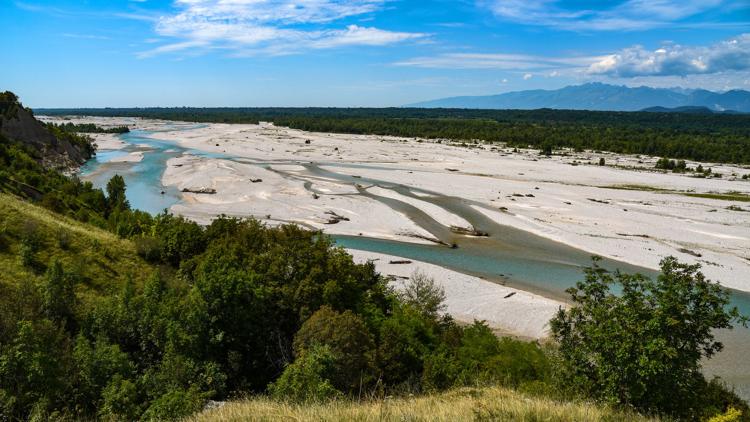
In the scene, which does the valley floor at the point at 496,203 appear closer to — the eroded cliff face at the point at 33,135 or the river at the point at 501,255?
the river at the point at 501,255

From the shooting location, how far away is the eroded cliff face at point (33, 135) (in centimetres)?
7520

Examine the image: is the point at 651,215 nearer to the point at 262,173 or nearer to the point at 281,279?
the point at 281,279

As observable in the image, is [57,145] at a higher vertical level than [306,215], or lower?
higher

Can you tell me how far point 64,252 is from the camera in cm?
2088

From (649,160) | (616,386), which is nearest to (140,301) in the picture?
(616,386)

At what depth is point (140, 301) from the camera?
53.3 ft

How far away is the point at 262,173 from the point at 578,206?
153 feet

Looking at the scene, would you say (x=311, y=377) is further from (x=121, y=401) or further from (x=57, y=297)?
(x=57, y=297)

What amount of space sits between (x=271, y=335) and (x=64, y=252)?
10958mm

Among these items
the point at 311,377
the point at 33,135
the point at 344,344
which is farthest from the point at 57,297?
the point at 33,135

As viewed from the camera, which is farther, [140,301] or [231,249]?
[231,249]

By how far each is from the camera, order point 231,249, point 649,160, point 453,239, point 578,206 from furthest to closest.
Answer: point 649,160, point 578,206, point 453,239, point 231,249

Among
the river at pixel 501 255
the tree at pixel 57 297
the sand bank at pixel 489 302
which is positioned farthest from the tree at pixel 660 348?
the tree at pixel 57 297

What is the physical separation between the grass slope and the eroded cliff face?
202ft
